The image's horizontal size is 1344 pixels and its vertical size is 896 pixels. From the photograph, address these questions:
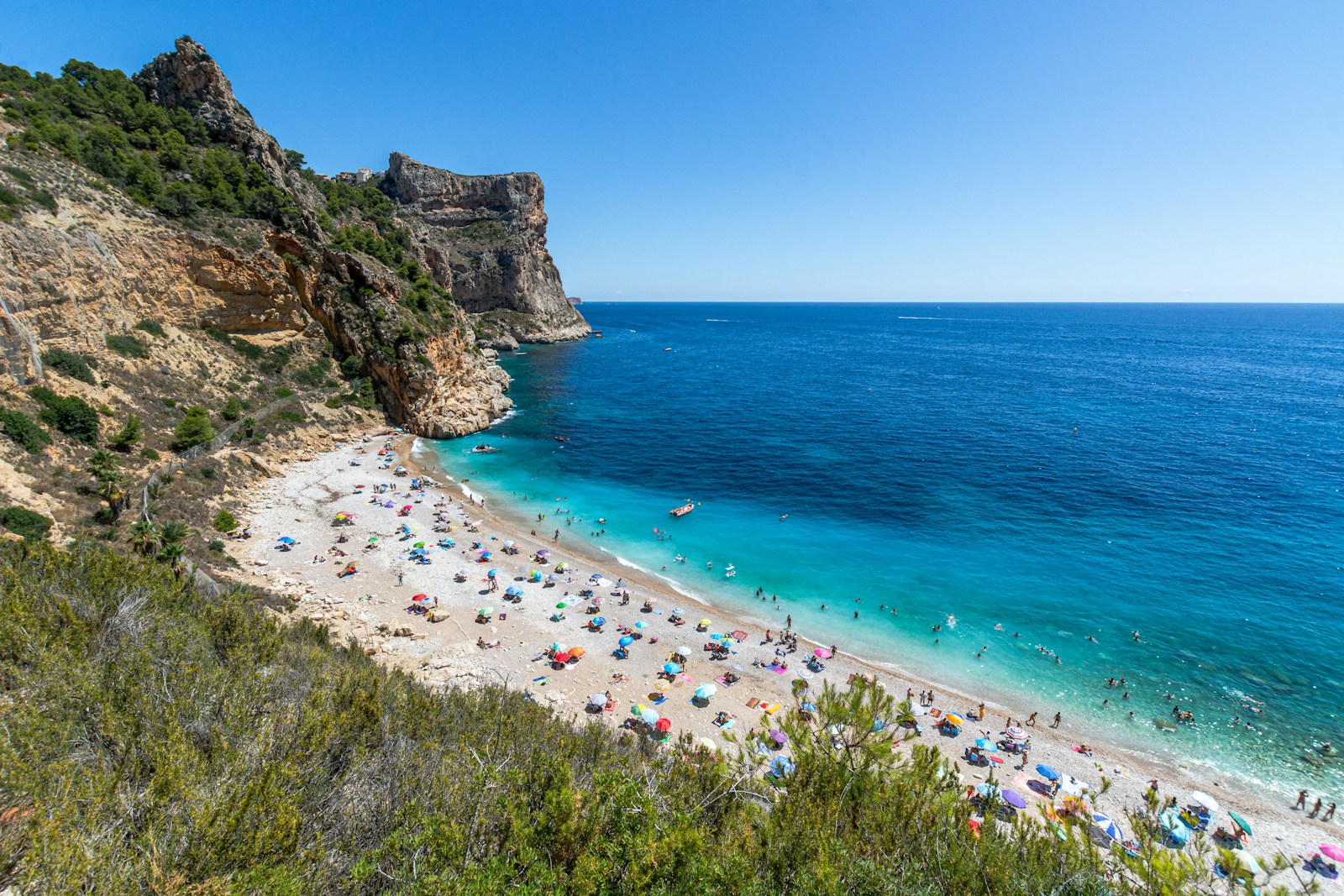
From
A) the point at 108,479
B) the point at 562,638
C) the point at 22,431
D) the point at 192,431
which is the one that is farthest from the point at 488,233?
the point at 562,638

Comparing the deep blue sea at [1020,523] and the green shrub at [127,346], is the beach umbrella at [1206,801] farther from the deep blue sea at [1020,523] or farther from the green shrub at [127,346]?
the green shrub at [127,346]

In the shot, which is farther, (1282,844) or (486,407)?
(486,407)

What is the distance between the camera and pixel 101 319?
3112 centimetres

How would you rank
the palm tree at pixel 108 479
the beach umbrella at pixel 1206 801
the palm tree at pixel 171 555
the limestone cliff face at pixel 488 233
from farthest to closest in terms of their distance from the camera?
the limestone cliff face at pixel 488 233 → the palm tree at pixel 108 479 → the palm tree at pixel 171 555 → the beach umbrella at pixel 1206 801

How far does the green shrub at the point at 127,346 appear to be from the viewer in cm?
3166

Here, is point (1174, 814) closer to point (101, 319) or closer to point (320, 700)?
point (320, 700)

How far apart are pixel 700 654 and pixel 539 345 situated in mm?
95541

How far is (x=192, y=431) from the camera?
31141 mm

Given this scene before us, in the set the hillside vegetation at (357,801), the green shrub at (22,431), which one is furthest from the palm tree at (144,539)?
the hillside vegetation at (357,801)

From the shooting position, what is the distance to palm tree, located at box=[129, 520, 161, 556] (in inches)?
778

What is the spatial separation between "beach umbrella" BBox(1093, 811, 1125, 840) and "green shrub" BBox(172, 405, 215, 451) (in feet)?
143

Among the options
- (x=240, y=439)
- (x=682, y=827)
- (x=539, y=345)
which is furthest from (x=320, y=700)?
(x=539, y=345)

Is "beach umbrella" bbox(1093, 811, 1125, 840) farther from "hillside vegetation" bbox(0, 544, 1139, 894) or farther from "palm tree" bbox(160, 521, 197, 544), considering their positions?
"palm tree" bbox(160, 521, 197, 544)

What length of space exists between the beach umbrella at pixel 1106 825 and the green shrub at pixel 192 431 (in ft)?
143
